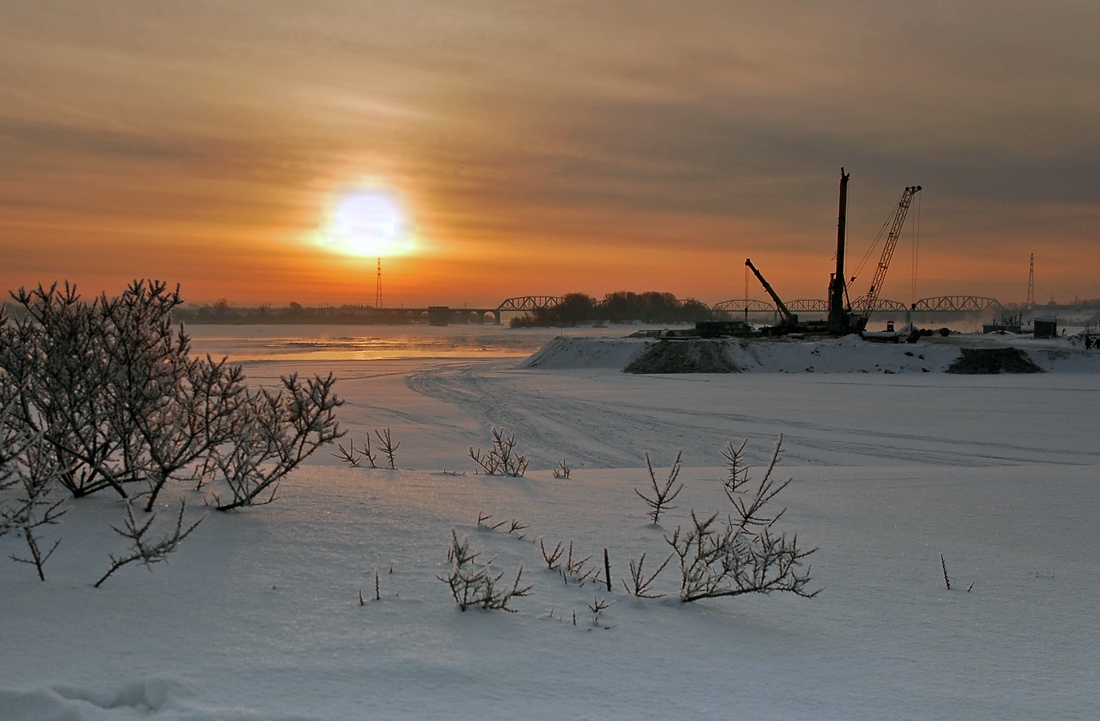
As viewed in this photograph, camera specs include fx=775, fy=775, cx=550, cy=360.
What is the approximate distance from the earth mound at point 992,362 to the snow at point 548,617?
97.9ft

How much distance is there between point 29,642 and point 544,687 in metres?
2.04

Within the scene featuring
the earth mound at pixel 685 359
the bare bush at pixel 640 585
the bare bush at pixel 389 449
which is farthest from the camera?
the earth mound at pixel 685 359

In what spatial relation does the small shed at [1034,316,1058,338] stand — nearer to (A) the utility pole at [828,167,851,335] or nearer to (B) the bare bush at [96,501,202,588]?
(A) the utility pole at [828,167,851,335]

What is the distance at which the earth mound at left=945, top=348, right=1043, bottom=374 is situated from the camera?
3397 cm

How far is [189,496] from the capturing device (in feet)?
16.9

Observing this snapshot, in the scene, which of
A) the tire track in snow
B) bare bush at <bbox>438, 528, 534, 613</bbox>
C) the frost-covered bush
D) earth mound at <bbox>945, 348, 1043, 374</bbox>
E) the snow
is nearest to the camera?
the snow

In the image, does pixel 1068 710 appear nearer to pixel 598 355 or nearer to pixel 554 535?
pixel 554 535

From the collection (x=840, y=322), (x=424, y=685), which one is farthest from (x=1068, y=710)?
(x=840, y=322)

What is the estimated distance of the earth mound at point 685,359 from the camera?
3516 centimetres

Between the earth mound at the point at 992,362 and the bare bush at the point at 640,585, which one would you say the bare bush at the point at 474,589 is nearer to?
the bare bush at the point at 640,585

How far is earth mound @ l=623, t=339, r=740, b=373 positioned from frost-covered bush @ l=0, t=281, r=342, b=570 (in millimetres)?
30553

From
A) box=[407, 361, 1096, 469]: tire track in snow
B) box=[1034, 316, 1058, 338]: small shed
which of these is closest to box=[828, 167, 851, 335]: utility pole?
box=[1034, 316, 1058, 338]: small shed

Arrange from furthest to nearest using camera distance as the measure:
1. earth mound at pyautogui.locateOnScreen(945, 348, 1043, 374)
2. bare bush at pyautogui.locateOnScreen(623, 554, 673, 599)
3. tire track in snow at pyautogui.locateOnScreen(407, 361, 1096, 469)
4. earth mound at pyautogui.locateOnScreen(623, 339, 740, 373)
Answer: earth mound at pyautogui.locateOnScreen(623, 339, 740, 373) → earth mound at pyautogui.locateOnScreen(945, 348, 1043, 374) → tire track in snow at pyautogui.locateOnScreen(407, 361, 1096, 469) → bare bush at pyautogui.locateOnScreen(623, 554, 673, 599)

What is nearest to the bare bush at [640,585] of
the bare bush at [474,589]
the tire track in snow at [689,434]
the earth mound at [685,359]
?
the bare bush at [474,589]
